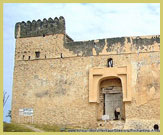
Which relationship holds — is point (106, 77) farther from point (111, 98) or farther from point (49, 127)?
point (49, 127)

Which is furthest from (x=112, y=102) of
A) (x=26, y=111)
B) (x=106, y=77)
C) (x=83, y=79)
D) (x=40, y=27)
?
(x=40, y=27)

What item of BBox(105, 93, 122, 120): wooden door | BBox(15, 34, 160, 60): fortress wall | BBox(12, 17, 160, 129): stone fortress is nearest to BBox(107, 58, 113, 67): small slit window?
BBox(12, 17, 160, 129): stone fortress

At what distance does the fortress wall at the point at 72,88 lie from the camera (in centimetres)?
2167

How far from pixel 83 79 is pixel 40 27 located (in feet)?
16.3

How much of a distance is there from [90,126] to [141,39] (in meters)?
6.25

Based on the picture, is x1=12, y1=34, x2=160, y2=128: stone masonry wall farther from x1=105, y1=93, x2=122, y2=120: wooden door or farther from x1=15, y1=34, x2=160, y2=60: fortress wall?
x1=105, y1=93, x2=122, y2=120: wooden door

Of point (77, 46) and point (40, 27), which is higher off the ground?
point (40, 27)

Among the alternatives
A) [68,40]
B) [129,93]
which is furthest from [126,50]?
[68,40]

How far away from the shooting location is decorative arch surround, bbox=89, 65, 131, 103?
72.4ft

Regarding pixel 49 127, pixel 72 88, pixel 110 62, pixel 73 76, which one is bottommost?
pixel 49 127

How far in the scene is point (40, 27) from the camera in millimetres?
24953

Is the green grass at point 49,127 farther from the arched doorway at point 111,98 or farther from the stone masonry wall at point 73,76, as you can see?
the arched doorway at point 111,98

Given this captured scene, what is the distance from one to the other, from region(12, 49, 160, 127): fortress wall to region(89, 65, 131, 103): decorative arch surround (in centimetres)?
31

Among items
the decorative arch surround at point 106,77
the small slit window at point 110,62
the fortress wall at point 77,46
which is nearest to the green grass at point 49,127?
the decorative arch surround at point 106,77
